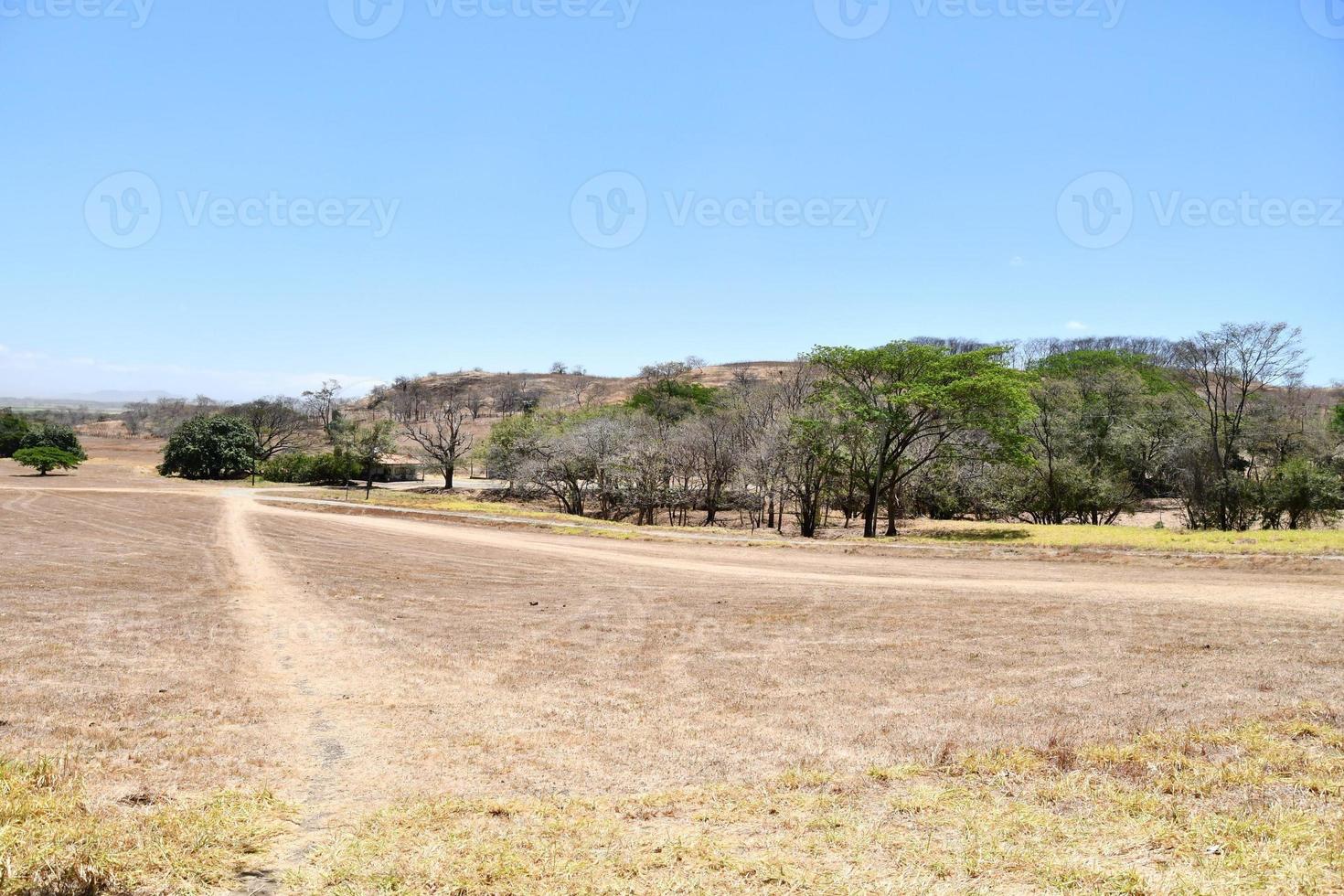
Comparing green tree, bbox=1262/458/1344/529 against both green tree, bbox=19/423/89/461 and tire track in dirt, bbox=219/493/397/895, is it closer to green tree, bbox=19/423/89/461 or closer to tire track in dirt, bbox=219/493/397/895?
tire track in dirt, bbox=219/493/397/895

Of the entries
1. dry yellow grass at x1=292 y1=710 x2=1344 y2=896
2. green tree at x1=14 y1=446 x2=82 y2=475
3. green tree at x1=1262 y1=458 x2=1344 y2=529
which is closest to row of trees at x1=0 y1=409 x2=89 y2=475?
green tree at x1=14 y1=446 x2=82 y2=475

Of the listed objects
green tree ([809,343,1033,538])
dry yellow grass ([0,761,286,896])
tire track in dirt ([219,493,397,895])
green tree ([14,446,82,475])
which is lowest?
tire track in dirt ([219,493,397,895])

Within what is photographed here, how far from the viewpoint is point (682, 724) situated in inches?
316

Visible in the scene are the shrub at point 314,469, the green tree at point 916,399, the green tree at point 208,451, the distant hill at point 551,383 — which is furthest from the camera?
the distant hill at point 551,383

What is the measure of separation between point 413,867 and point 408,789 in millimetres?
1698

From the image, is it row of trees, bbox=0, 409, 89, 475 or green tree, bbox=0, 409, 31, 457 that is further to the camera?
green tree, bbox=0, 409, 31, 457

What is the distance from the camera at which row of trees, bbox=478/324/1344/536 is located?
116 feet

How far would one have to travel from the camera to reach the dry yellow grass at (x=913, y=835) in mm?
4441

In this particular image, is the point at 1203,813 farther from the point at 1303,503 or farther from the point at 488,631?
the point at 1303,503

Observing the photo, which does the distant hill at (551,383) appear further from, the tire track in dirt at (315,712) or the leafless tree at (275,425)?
the tire track in dirt at (315,712)

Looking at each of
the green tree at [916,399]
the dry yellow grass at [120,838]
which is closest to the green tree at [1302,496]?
the green tree at [916,399]

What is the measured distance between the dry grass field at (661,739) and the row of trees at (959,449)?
19.3 meters

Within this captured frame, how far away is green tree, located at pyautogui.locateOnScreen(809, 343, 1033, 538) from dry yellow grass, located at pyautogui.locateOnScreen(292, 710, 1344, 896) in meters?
27.8

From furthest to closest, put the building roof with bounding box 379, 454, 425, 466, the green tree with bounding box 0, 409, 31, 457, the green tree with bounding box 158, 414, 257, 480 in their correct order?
the building roof with bounding box 379, 454, 425, 466 < the green tree with bounding box 0, 409, 31, 457 < the green tree with bounding box 158, 414, 257, 480
